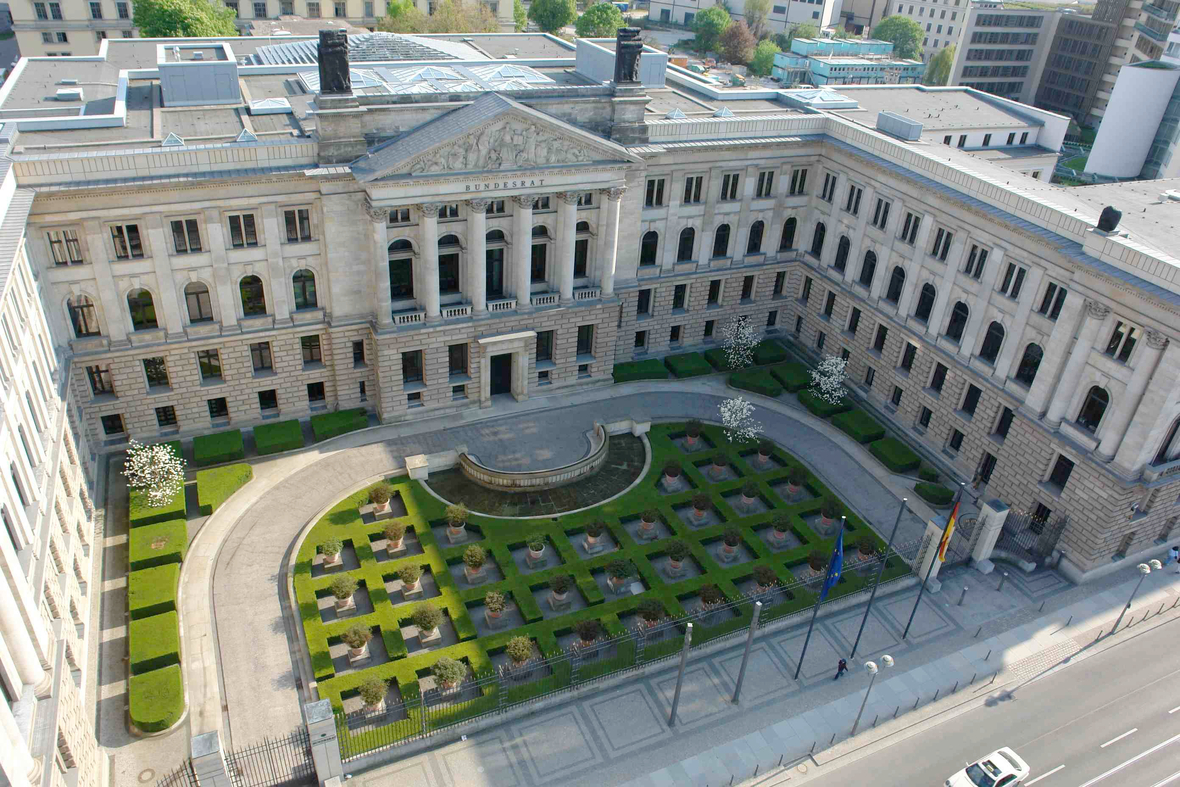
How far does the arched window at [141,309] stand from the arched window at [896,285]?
184 feet

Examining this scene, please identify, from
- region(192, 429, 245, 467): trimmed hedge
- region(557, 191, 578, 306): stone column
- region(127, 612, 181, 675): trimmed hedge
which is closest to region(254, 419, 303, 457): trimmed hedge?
region(192, 429, 245, 467): trimmed hedge

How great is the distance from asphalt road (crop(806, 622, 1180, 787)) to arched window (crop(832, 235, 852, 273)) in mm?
36952

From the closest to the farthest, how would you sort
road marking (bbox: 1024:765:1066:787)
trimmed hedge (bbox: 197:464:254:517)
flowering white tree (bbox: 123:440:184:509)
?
road marking (bbox: 1024:765:1066:787) < flowering white tree (bbox: 123:440:184:509) < trimmed hedge (bbox: 197:464:254:517)

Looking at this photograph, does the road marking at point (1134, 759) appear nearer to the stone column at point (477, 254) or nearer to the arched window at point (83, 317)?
the stone column at point (477, 254)

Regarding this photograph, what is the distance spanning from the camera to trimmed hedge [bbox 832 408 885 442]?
68688mm

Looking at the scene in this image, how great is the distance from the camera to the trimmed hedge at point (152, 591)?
47438 millimetres

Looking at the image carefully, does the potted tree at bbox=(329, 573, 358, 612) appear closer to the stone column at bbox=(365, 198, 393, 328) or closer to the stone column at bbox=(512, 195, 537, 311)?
the stone column at bbox=(365, 198, 393, 328)

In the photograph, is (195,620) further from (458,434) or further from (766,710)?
(766,710)

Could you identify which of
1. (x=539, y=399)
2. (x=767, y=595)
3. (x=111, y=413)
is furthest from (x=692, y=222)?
(x=111, y=413)

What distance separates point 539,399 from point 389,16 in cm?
10256

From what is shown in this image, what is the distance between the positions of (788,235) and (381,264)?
38267 mm

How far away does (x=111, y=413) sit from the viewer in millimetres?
59469

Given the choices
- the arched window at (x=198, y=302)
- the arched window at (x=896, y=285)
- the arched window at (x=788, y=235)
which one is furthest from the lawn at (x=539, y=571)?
the arched window at (x=788, y=235)

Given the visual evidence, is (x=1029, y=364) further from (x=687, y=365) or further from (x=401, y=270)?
(x=401, y=270)
